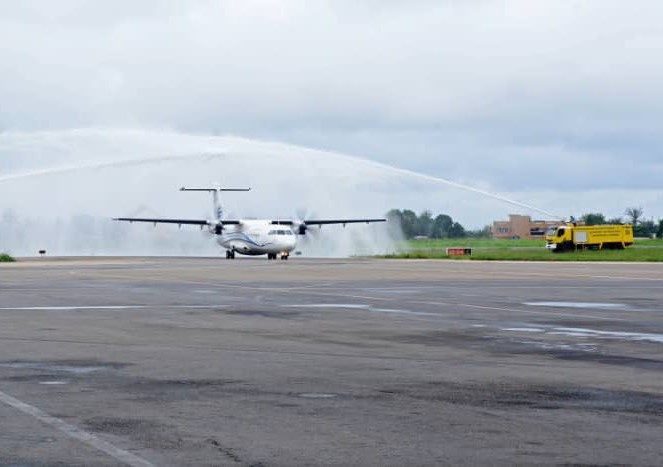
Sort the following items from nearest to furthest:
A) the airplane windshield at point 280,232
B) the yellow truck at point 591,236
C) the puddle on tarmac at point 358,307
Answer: the puddle on tarmac at point 358,307, the airplane windshield at point 280,232, the yellow truck at point 591,236

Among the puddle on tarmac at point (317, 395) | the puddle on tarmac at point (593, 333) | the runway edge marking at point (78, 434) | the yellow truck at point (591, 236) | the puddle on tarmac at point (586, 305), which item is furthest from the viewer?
the yellow truck at point (591, 236)

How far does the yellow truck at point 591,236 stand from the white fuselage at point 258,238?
22.5m

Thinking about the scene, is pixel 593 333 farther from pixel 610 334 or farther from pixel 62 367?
pixel 62 367

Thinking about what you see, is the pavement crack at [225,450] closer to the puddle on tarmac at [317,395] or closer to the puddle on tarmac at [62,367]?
the puddle on tarmac at [317,395]

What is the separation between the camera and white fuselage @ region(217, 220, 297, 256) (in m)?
94.3

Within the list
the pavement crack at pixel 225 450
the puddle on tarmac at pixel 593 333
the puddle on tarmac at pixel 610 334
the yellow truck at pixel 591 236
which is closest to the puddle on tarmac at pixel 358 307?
the puddle on tarmac at pixel 593 333

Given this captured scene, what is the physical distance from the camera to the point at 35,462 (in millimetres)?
8953

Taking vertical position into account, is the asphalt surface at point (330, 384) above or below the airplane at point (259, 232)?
below

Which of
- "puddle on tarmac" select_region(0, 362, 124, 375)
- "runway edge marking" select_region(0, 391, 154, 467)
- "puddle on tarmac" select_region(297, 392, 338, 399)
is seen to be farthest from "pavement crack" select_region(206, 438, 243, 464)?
"puddle on tarmac" select_region(0, 362, 124, 375)

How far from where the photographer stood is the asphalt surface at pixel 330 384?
966cm

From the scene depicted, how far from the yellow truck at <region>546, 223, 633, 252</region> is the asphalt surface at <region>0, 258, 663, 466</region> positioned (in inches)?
2709

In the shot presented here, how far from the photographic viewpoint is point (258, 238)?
9625cm

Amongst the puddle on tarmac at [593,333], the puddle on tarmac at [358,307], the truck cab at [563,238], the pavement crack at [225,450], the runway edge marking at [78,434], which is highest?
the truck cab at [563,238]

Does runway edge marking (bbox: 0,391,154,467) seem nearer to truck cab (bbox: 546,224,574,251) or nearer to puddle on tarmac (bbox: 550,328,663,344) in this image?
puddle on tarmac (bbox: 550,328,663,344)
